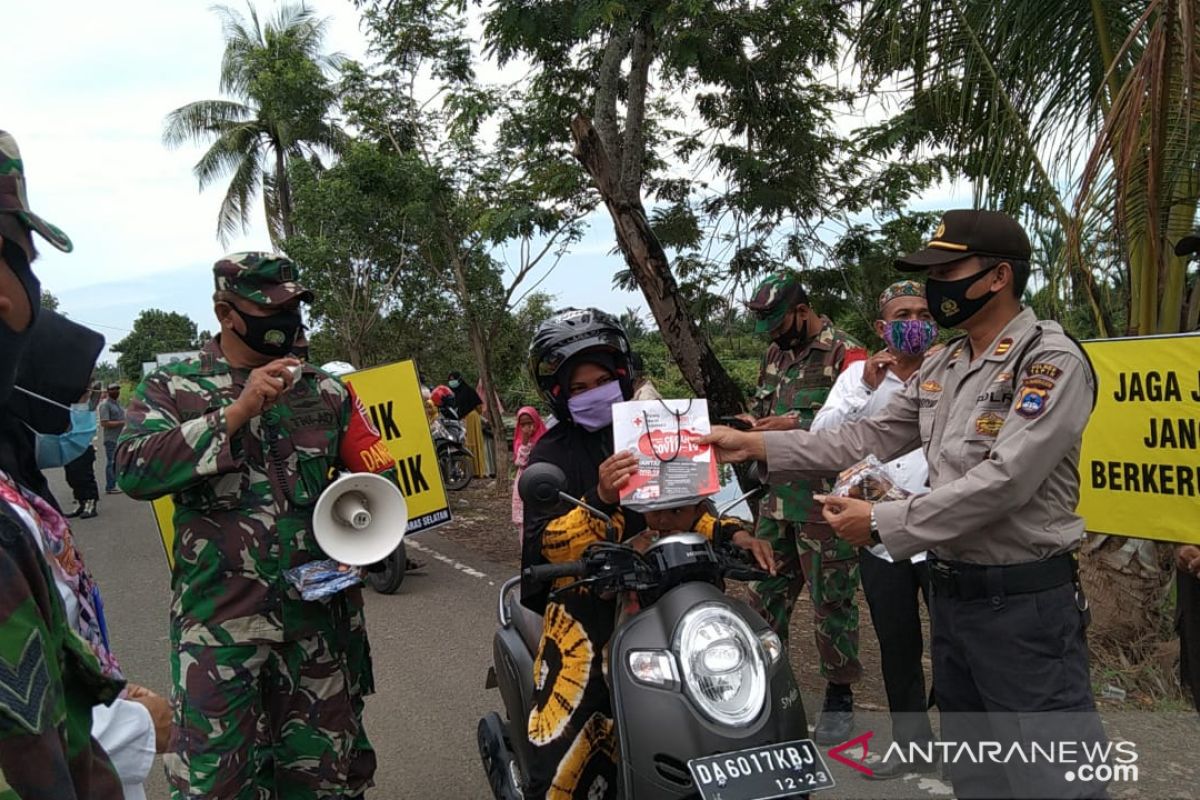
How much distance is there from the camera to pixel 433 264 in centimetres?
1227

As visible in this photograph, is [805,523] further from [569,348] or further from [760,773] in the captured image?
[760,773]

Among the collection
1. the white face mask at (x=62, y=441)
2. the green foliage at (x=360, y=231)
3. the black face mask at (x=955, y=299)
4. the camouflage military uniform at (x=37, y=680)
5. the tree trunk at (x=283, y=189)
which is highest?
the tree trunk at (x=283, y=189)

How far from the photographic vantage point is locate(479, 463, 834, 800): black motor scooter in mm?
1826

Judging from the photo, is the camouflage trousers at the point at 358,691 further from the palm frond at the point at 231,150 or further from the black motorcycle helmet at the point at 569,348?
the palm frond at the point at 231,150

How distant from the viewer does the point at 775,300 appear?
429cm

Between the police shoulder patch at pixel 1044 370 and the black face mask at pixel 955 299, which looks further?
the black face mask at pixel 955 299

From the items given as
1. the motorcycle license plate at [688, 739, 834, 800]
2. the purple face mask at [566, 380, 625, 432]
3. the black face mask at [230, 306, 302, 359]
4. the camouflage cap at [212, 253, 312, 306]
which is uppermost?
the camouflage cap at [212, 253, 312, 306]

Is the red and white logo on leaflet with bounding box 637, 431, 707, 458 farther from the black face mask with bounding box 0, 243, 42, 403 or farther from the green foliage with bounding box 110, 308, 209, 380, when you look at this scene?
the green foliage with bounding box 110, 308, 209, 380

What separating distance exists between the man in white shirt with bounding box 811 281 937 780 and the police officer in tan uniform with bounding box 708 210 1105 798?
1075mm

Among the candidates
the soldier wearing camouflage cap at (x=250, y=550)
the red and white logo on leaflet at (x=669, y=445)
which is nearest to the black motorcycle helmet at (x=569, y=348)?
the red and white logo on leaflet at (x=669, y=445)

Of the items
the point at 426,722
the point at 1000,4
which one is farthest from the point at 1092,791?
the point at 1000,4

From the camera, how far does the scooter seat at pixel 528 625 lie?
9.15ft

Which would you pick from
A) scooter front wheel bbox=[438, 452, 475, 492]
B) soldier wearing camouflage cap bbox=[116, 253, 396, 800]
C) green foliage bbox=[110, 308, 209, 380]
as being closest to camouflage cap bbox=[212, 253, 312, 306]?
soldier wearing camouflage cap bbox=[116, 253, 396, 800]

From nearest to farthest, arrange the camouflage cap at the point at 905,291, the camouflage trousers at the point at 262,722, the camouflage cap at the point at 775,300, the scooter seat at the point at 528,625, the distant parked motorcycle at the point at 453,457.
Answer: the camouflage trousers at the point at 262,722
the scooter seat at the point at 528,625
the camouflage cap at the point at 905,291
the camouflage cap at the point at 775,300
the distant parked motorcycle at the point at 453,457
